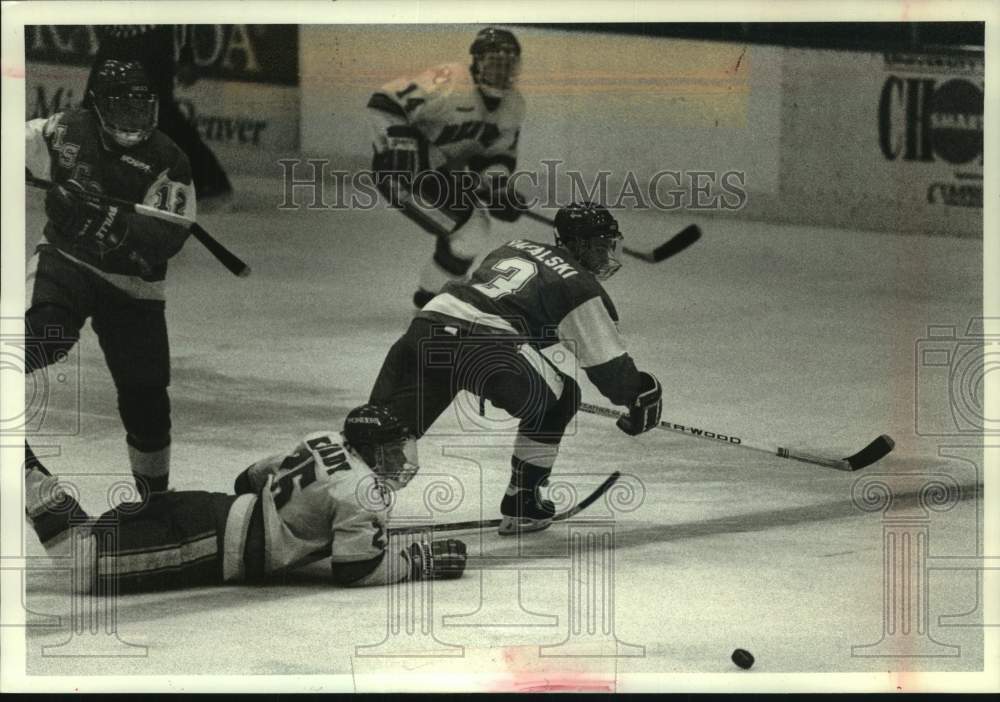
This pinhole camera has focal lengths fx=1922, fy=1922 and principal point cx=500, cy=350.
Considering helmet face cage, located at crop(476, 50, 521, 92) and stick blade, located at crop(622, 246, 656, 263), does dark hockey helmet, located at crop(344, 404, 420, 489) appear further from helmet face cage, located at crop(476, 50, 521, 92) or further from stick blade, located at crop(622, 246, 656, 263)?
helmet face cage, located at crop(476, 50, 521, 92)

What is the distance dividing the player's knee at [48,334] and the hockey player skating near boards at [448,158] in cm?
86

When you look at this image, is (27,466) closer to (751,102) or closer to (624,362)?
(624,362)

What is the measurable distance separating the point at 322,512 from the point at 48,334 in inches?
33.6

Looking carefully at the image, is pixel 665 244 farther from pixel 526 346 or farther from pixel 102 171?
pixel 102 171

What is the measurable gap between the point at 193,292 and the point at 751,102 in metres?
1.50

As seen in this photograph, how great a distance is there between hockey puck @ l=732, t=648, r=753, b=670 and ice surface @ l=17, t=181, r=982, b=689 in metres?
0.04

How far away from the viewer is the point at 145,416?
4887 millimetres

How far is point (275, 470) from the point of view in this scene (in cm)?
480

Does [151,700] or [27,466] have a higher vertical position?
[27,466]

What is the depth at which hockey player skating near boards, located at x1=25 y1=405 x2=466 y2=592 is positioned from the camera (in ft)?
15.4

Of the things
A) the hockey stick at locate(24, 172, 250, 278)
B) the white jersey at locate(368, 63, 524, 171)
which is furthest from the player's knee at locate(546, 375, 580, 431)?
the hockey stick at locate(24, 172, 250, 278)

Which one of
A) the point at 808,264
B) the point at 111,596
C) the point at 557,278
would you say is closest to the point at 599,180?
the point at 557,278
